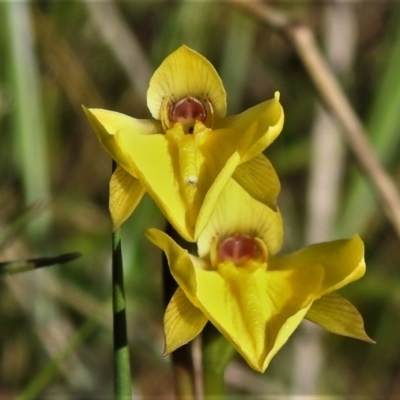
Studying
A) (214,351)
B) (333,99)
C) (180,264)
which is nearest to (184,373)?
(214,351)

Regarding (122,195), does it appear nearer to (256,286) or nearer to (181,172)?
(181,172)

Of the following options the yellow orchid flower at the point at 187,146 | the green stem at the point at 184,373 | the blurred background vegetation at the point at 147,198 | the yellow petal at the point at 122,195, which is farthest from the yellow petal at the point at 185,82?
the blurred background vegetation at the point at 147,198

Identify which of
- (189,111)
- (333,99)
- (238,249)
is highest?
(333,99)

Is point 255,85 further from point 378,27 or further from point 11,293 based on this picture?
point 11,293

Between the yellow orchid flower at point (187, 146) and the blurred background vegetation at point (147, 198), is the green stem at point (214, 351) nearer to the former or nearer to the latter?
the yellow orchid flower at point (187, 146)

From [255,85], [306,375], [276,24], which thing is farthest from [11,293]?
[255,85]
